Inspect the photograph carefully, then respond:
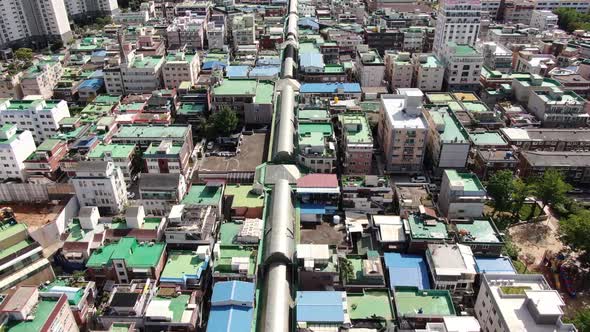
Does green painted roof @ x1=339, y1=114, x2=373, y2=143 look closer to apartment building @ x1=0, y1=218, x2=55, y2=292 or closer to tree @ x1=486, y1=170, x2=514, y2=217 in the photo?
tree @ x1=486, y1=170, x2=514, y2=217

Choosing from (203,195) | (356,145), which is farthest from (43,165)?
(356,145)

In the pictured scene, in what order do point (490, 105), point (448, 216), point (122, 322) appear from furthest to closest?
point (490, 105) < point (448, 216) < point (122, 322)

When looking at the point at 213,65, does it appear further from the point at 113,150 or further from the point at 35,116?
the point at 35,116

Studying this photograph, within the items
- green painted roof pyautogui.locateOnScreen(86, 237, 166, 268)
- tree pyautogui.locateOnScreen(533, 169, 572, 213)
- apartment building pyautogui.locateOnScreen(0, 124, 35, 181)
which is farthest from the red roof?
apartment building pyautogui.locateOnScreen(0, 124, 35, 181)

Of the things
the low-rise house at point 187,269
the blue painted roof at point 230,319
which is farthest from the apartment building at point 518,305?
the low-rise house at point 187,269

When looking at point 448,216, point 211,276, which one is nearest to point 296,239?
point 211,276

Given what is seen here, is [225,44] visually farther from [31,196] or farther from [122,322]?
[122,322]
